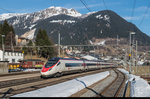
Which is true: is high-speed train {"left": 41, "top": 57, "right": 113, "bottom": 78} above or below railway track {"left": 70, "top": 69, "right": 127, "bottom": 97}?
above

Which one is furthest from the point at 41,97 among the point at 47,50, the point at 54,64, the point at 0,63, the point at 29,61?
the point at 47,50

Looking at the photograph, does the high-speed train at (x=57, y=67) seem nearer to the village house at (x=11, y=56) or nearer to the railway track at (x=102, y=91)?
the railway track at (x=102, y=91)

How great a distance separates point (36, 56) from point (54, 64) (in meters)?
78.8

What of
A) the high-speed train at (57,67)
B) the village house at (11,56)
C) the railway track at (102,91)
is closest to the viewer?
the railway track at (102,91)

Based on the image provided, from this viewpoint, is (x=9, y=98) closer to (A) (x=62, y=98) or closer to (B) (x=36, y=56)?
(A) (x=62, y=98)

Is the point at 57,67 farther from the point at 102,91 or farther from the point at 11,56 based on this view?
the point at 11,56

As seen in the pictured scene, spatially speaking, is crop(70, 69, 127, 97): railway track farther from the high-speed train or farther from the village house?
the village house

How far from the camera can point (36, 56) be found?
10894 centimetres

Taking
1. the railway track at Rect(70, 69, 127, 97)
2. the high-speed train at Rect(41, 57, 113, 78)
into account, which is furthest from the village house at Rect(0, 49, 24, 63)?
the railway track at Rect(70, 69, 127, 97)

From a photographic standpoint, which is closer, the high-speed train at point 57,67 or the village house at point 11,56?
the high-speed train at point 57,67

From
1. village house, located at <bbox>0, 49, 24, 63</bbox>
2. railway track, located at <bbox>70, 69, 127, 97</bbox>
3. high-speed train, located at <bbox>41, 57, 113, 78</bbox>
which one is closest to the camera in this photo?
railway track, located at <bbox>70, 69, 127, 97</bbox>

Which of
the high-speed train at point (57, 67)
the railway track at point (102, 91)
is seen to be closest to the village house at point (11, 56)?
the high-speed train at point (57, 67)

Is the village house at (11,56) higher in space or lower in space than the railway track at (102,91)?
higher

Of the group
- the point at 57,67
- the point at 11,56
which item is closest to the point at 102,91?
the point at 57,67
